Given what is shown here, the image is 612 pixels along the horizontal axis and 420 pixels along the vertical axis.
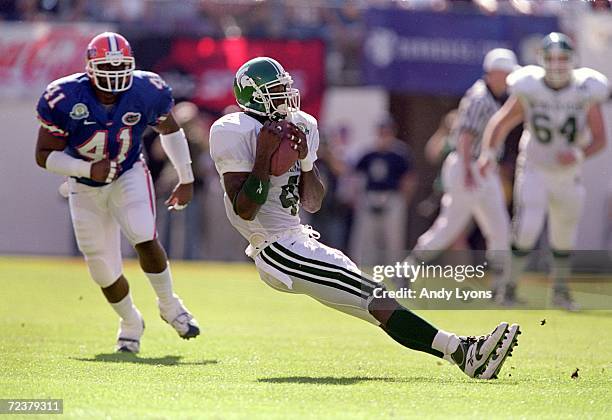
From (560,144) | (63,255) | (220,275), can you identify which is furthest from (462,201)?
(63,255)

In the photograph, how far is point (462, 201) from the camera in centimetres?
1097

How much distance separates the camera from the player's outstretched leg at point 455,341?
578 centimetres

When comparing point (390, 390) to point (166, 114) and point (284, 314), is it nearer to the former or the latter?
point (166, 114)

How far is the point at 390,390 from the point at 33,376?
175 cm

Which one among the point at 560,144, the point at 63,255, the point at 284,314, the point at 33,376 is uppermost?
the point at 560,144

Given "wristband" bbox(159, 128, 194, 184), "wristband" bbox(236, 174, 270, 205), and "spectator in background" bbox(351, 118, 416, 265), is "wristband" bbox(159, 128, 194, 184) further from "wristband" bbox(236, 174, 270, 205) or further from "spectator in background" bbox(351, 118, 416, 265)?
"spectator in background" bbox(351, 118, 416, 265)

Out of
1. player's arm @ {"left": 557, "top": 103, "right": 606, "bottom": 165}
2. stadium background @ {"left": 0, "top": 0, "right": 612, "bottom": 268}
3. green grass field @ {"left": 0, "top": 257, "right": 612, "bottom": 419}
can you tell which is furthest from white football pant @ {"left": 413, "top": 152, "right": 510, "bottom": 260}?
stadium background @ {"left": 0, "top": 0, "right": 612, "bottom": 268}

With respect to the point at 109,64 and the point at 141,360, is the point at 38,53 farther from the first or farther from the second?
the point at 141,360

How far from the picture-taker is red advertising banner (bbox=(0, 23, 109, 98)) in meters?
16.2

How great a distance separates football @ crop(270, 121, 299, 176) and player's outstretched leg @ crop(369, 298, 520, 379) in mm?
803

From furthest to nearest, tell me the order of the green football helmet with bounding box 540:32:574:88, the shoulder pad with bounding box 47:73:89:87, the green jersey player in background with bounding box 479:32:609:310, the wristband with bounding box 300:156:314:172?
the green jersey player in background with bounding box 479:32:609:310 → the green football helmet with bounding box 540:32:574:88 → the shoulder pad with bounding box 47:73:89:87 → the wristband with bounding box 300:156:314:172

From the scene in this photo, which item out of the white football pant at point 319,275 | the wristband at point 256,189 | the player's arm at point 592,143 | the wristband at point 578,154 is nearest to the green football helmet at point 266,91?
the wristband at point 256,189

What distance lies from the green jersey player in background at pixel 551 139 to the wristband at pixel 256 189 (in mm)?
4677

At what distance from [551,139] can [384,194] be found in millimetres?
5400
